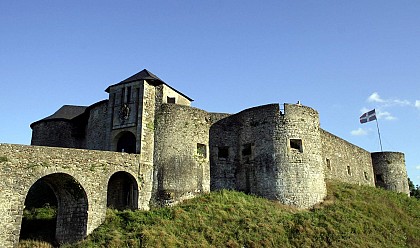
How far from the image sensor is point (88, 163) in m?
21.1

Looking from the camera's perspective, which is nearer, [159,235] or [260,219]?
[159,235]

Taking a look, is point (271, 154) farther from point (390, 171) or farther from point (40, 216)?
point (390, 171)

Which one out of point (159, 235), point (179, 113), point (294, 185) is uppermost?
point (179, 113)

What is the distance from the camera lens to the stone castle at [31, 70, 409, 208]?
79.0 feet

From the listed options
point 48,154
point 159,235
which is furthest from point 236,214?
point 48,154

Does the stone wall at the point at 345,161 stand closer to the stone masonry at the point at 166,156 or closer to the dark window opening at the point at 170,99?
the stone masonry at the point at 166,156

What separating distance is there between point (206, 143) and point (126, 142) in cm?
529

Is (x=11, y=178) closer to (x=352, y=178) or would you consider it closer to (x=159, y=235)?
(x=159, y=235)

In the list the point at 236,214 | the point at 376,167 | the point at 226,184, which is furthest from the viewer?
the point at 376,167

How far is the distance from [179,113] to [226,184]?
5.78m

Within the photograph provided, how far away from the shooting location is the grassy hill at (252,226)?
1914cm

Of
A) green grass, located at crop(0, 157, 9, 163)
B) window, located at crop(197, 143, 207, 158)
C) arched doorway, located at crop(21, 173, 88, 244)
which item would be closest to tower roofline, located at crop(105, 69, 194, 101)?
window, located at crop(197, 143, 207, 158)

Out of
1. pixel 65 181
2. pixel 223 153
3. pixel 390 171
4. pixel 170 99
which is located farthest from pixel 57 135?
pixel 390 171

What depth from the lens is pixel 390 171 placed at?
128ft
